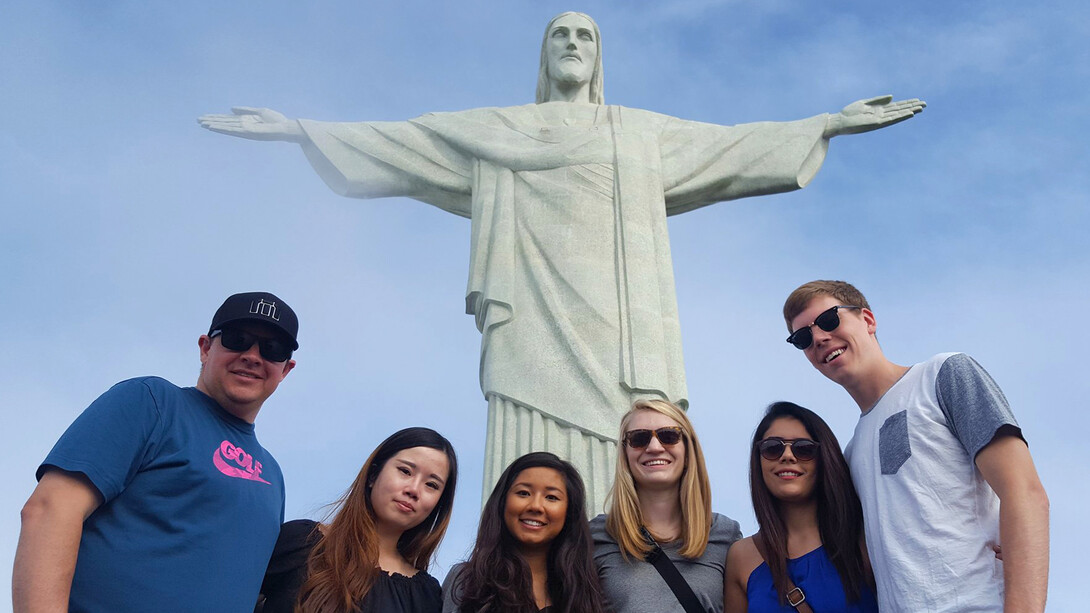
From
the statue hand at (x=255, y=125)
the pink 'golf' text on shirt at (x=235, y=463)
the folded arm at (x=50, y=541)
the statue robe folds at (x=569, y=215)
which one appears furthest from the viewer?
the statue hand at (x=255, y=125)

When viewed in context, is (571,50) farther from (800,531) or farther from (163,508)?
(163,508)

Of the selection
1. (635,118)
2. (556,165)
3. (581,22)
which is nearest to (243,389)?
(556,165)

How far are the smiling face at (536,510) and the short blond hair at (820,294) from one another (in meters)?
1.29

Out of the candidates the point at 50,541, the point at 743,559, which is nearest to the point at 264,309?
the point at 50,541

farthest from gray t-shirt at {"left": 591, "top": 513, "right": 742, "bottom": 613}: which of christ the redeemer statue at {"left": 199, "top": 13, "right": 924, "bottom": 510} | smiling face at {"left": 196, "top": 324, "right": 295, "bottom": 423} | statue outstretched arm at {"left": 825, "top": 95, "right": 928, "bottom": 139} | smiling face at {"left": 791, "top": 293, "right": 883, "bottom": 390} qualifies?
statue outstretched arm at {"left": 825, "top": 95, "right": 928, "bottom": 139}

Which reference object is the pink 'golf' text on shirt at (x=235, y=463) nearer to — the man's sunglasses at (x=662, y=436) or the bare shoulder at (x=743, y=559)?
the man's sunglasses at (x=662, y=436)

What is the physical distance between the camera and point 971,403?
392 cm

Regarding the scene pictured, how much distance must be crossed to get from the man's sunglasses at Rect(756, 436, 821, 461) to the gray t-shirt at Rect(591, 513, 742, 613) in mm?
397

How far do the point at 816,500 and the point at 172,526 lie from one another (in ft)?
8.26

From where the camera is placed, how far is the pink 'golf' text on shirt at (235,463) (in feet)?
13.0

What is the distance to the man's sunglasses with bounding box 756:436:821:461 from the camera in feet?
14.3

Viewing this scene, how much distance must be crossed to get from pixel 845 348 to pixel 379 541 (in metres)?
2.08

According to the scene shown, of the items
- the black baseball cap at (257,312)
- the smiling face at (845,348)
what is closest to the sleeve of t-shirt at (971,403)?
→ the smiling face at (845,348)

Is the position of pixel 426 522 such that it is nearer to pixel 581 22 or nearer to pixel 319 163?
pixel 319 163
